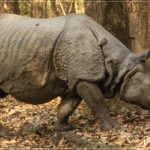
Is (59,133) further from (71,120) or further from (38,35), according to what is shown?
(38,35)

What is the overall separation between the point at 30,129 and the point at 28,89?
1288 millimetres

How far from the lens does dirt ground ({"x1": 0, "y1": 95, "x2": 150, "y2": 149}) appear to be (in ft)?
12.8

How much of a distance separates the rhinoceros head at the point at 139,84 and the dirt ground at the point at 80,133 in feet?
1.65

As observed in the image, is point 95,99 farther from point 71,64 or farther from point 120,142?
point 120,142

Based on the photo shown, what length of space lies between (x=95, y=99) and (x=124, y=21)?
237 centimetres

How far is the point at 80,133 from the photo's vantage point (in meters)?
4.61

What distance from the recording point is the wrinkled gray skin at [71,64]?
4215mm

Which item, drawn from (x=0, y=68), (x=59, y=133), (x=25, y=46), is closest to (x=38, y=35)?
(x=25, y=46)

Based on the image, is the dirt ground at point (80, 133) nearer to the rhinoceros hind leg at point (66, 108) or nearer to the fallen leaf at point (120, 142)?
the fallen leaf at point (120, 142)

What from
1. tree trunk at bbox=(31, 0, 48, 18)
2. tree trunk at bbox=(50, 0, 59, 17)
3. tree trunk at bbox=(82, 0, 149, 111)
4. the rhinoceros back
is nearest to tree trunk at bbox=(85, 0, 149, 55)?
tree trunk at bbox=(82, 0, 149, 111)

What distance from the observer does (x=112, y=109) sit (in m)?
5.95

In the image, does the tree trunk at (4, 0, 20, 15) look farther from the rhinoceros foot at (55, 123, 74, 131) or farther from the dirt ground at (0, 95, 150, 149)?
the rhinoceros foot at (55, 123, 74, 131)

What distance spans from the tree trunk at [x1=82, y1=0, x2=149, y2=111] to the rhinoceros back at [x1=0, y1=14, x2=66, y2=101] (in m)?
1.56

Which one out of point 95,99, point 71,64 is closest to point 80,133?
point 95,99
